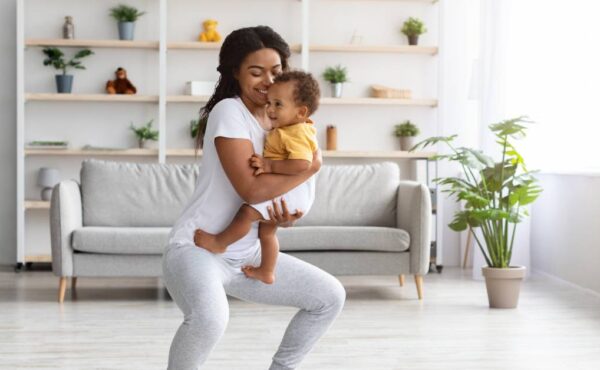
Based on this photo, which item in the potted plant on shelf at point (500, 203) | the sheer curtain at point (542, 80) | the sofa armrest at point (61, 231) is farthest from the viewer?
the sheer curtain at point (542, 80)

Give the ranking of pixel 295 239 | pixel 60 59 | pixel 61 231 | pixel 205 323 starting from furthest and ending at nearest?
pixel 60 59, pixel 295 239, pixel 61 231, pixel 205 323

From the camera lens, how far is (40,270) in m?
6.62

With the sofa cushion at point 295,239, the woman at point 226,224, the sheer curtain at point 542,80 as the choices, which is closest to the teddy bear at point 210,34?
the sheer curtain at point 542,80

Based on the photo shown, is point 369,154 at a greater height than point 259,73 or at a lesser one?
lesser

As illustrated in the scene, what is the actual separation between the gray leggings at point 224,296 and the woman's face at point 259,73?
422mm

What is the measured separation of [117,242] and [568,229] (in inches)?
109

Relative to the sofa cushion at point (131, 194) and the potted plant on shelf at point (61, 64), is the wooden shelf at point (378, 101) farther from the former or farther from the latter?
the potted plant on shelf at point (61, 64)

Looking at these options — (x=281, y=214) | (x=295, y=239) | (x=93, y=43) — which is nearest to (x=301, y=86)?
(x=281, y=214)

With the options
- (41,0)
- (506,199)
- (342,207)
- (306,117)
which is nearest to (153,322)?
(342,207)

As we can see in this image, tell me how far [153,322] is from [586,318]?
212cm

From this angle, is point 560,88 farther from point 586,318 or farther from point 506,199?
point 586,318

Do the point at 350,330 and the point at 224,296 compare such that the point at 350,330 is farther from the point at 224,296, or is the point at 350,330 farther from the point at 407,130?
the point at 407,130

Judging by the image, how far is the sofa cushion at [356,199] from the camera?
223 inches

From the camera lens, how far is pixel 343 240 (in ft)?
17.1
